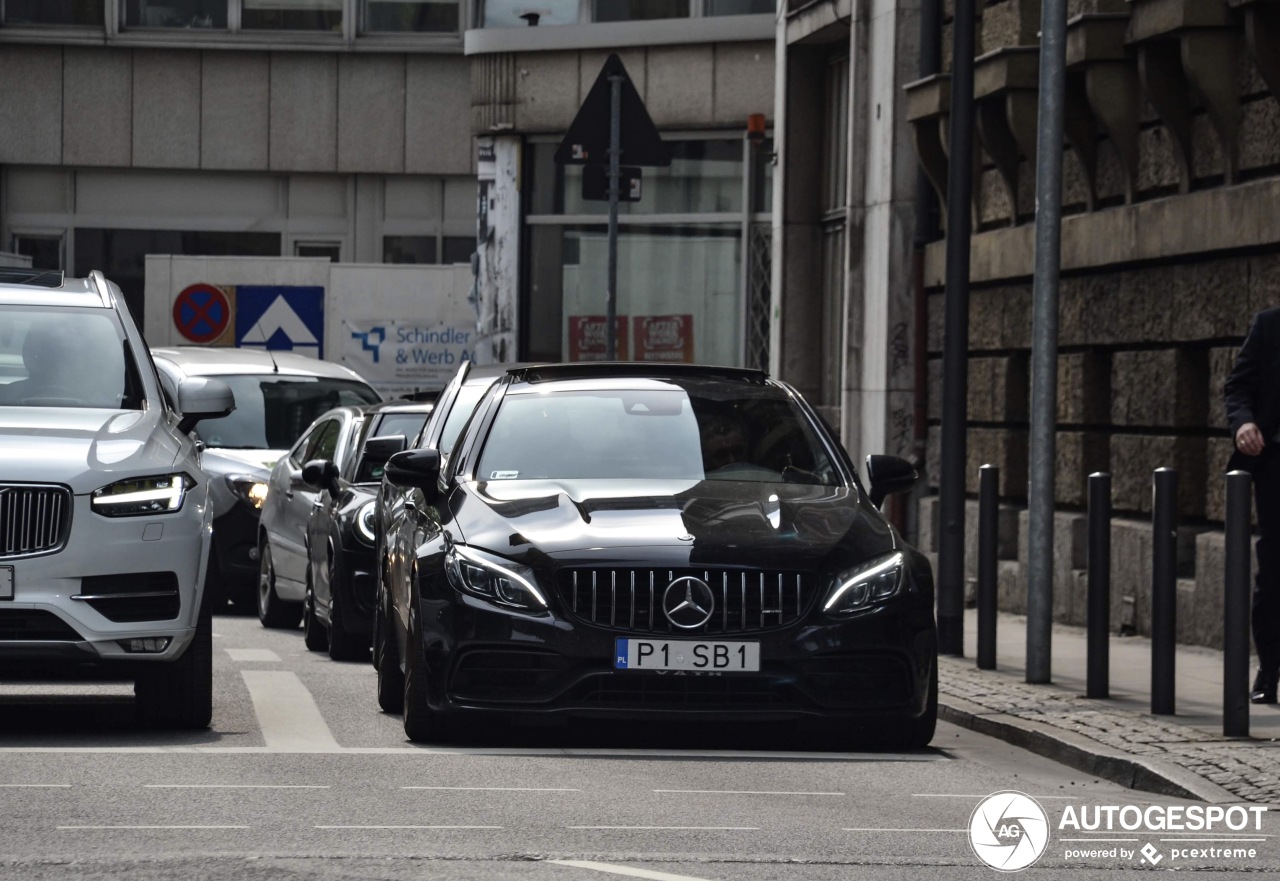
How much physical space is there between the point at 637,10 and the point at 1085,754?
62.6 ft

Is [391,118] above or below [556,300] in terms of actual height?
above

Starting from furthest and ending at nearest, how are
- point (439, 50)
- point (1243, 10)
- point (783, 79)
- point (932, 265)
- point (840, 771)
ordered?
point (439, 50), point (783, 79), point (932, 265), point (1243, 10), point (840, 771)

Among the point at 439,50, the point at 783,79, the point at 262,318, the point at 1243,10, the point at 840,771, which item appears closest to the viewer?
the point at 840,771

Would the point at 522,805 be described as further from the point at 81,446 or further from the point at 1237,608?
the point at 1237,608

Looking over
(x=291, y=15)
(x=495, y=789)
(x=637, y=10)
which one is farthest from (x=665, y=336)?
(x=495, y=789)

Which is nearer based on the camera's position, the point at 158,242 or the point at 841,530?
the point at 841,530

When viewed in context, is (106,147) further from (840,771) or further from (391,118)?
(840,771)

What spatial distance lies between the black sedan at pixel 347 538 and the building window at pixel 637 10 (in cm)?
1230

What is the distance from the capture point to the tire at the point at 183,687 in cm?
984

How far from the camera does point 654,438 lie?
33.6 feet

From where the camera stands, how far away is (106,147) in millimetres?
37125

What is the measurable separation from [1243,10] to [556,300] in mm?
14994

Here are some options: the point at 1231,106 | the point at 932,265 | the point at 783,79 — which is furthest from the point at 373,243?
the point at 1231,106

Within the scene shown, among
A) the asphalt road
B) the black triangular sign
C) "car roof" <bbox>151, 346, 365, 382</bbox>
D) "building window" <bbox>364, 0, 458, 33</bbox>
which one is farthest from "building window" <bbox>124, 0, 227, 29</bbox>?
the asphalt road
